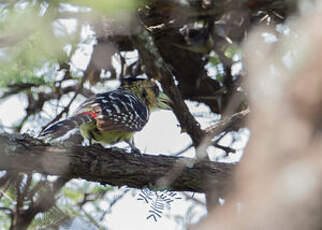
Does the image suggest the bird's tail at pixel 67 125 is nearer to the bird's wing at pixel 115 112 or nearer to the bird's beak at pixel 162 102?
the bird's wing at pixel 115 112

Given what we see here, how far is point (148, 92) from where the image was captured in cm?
534

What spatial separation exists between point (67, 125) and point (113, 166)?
0.49 m

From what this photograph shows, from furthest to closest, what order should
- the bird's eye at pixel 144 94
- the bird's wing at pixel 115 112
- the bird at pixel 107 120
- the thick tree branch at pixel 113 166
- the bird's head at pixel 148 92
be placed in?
the bird's eye at pixel 144 94 < the bird's head at pixel 148 92 < the bird's wing at pixel 115 112 < the bird at pixel 107 120 < the thick tree branch at pixel 113 166

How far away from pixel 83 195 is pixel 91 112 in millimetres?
1038

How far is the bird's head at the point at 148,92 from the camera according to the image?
17.0ft

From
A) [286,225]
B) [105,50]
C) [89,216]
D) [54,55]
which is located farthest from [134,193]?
[286,225]

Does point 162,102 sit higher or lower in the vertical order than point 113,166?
lower

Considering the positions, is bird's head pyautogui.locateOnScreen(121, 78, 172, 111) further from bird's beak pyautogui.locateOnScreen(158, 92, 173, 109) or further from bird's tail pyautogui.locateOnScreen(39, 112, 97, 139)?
bird's tail pyautogui.locateOnScreen(39, 112, 97, 139)

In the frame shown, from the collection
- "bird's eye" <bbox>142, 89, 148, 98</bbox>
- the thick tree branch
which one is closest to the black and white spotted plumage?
the thick tree branch

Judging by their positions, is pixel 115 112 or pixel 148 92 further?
pixel 148 92

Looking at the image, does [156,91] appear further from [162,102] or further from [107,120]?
[107,120]

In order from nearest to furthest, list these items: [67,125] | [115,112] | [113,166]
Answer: [113,166] < [67,125] < [115,112]

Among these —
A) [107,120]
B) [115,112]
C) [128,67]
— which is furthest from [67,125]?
[128,67]

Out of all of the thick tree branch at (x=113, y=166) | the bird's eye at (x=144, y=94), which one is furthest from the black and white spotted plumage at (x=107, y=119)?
the bird's eye at (x=144, y=94)
